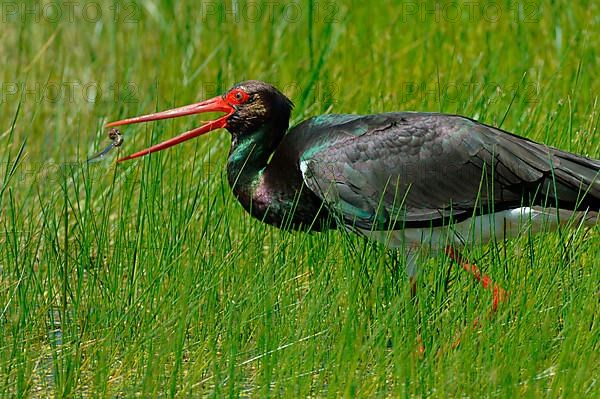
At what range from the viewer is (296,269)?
4586mm

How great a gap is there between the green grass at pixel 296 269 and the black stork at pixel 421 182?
0.10 metres

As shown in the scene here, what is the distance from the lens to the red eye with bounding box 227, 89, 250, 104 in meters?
5.02

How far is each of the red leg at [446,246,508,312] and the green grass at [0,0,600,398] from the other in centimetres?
4

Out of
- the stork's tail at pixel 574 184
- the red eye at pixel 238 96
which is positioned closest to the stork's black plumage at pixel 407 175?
the stork's tail at pixel 574 184

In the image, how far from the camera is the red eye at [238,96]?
5.02 metres

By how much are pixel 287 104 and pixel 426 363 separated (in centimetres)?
164

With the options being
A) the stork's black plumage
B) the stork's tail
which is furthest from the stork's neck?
the stork's tail

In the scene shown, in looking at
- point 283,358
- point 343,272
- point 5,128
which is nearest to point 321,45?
point 5,128

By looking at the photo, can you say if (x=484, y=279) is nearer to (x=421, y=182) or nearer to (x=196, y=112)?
(x=421, y=182)

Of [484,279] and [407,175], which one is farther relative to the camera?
[407,175]

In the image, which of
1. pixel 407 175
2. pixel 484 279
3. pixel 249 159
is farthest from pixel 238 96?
pixel 484 279

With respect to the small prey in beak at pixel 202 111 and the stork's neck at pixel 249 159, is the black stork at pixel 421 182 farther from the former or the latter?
the small prey in beak at pixel 202 111

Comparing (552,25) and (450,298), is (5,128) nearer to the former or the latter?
(552,25)

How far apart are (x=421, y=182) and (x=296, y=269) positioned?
0.55 metres
